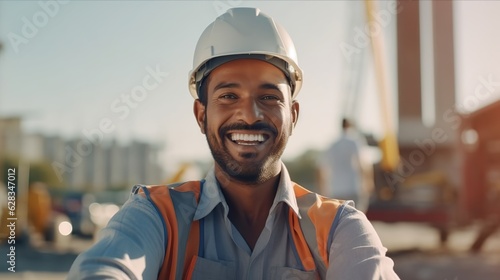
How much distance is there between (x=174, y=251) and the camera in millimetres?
2129

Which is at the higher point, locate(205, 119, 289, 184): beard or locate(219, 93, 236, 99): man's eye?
locate(219, 93, 236, 99): man's eye

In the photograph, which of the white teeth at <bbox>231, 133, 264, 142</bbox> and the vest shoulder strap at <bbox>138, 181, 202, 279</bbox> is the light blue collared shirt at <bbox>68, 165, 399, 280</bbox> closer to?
the vest shoulder strap at <bbox>138, 181, 202, 279</bbox>

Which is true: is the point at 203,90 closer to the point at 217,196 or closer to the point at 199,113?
the point at 199,113

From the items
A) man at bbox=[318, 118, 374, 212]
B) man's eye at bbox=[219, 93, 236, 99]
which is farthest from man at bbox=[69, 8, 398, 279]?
man at bbox=[318, 118, 374, 212]

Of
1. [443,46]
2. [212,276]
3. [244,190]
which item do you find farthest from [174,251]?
[443,46]

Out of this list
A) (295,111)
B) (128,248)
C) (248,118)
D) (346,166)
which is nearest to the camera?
(128,248)

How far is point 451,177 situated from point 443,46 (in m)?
10.6

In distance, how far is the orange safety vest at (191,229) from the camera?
2146mm

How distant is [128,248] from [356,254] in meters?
0.73

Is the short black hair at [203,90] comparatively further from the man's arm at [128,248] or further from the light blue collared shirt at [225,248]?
the man's arm at [128,248]

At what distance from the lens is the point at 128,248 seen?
6.45ft

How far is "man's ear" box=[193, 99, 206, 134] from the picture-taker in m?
2.57

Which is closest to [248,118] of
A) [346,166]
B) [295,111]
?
[295,111]

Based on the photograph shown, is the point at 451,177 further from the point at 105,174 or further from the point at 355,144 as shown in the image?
the point at 105,174
